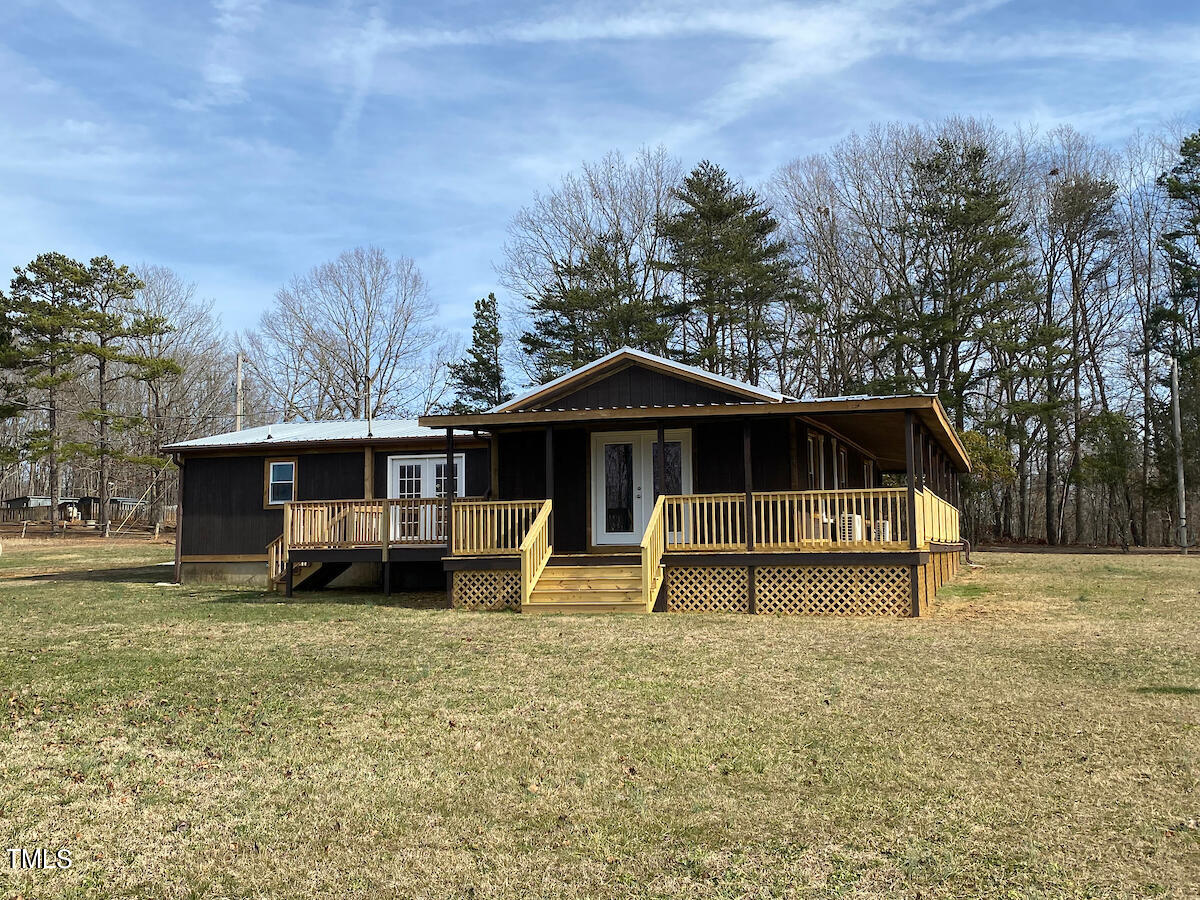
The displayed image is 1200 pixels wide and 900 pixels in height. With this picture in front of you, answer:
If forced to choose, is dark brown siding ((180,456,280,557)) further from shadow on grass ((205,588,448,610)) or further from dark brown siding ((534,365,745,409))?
dark brown siding ((534,365,745,409))

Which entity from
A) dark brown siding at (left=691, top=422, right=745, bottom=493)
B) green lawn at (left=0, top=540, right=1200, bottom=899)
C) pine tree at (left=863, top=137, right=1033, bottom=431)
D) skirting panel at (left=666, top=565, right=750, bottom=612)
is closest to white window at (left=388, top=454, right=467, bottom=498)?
dark brown siding at (left=691, top=422, right=745, bottom=493)

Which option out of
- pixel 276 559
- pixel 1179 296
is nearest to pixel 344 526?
pixel 276 559

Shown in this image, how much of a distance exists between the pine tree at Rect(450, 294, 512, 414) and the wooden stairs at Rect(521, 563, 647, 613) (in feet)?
94.8

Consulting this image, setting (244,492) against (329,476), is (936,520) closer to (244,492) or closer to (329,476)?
(329,476)

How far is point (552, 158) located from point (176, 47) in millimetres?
25486

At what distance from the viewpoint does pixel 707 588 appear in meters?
15.1

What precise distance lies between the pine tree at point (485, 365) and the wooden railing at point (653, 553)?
95.2 ft

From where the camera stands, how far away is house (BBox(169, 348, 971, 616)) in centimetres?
1465

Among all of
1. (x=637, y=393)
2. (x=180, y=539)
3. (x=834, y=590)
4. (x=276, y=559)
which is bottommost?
(x=834, y=590)

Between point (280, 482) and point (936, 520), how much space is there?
1322cm

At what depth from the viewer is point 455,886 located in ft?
14.6

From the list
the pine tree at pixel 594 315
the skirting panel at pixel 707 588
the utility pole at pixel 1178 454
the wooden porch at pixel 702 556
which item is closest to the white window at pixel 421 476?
the wooden porch at pixel 702 556

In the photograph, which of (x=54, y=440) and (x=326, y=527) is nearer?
(x=326, y=527)

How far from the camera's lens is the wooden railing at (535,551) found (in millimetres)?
14406
